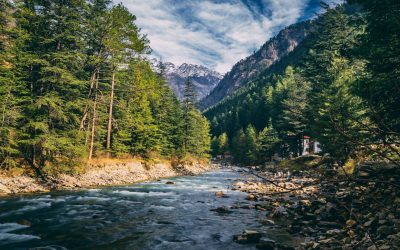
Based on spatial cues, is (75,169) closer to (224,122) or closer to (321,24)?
(321,24)

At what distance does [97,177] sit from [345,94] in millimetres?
25911

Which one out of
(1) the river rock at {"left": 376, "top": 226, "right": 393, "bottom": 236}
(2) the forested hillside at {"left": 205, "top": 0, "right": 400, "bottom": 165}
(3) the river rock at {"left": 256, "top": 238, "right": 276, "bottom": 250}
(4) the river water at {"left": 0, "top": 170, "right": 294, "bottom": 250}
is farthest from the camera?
(4) the river water at {"left": 0, "top": 170, "right": 294, "bottom": 250}

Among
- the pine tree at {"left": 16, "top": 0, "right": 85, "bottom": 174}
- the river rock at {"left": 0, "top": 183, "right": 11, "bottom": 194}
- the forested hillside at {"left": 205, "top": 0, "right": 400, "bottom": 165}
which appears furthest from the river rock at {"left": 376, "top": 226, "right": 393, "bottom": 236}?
the pine tree at {"left": 16, "top": 0, "right": 85, "bottom": 174}

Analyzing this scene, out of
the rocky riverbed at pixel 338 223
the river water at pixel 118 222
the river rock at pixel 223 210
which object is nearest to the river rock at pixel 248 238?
the rocky riverbed at pixel 338 223

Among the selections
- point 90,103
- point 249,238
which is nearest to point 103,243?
point 249,238

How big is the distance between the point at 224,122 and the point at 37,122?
120498 millimetres

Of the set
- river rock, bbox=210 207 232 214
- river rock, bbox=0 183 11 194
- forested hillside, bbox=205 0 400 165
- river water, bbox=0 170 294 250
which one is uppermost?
forested hillside, bbox=205 0 400 165

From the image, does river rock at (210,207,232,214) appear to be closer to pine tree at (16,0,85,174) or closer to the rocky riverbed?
the rocky riverbed

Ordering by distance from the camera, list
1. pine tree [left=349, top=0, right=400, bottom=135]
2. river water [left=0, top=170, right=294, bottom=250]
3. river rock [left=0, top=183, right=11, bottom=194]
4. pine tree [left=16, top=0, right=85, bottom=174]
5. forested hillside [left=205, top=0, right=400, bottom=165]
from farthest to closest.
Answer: pine tree [left=16, top=0, right=85, bottom=174], river rock [left=0, top=183, right=11, bottom=194], pine tree [left=349, top=0, right=400, bottom=135], river water [left=0, top=170, right=294, bottom=250], forested hillside [left=205, top=0, right=400, bottom=165]

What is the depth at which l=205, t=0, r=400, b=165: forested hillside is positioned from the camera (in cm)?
281

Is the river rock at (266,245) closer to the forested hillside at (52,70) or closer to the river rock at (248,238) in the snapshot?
the river rock at (248,238)

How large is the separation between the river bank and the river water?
2336mm

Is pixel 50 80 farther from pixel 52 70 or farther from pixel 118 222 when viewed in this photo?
pixel 118 222

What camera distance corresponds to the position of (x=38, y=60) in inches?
854
